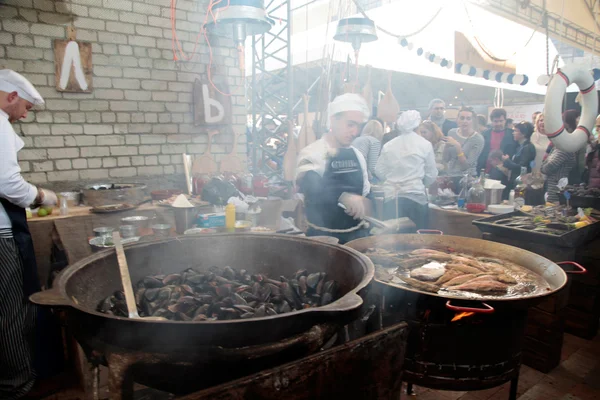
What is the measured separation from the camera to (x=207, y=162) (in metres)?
6.31

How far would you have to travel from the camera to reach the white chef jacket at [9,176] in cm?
301

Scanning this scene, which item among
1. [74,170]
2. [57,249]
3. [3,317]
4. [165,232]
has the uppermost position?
[74,170]

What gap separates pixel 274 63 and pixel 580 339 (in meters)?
8.15

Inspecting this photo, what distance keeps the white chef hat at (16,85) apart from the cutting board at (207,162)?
288cm

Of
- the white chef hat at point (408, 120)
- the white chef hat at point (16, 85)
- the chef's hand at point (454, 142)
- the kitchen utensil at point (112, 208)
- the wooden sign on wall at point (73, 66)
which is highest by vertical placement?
the wooden sign on wall at point (73, 66)

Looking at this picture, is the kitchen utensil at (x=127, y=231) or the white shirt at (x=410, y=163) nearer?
the kitchen utensil at (x=127, y=231)

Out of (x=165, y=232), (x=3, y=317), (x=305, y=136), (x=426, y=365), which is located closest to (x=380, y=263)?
(x=426, y=365)

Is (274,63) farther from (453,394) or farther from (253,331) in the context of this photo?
(253,331)

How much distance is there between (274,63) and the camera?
375 inches

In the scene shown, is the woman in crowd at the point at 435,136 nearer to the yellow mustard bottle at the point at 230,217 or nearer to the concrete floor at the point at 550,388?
the concrete floor at the point at 550,388

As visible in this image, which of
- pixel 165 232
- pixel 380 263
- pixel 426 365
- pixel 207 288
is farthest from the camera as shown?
pixel 165 232

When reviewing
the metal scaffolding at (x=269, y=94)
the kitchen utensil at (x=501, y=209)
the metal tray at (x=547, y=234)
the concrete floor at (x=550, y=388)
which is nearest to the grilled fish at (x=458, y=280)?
the concrete floor at (x=550, y=388)

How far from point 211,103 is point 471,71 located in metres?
4.41

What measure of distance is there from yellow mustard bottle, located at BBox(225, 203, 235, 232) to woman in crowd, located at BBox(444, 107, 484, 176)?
4290mm
